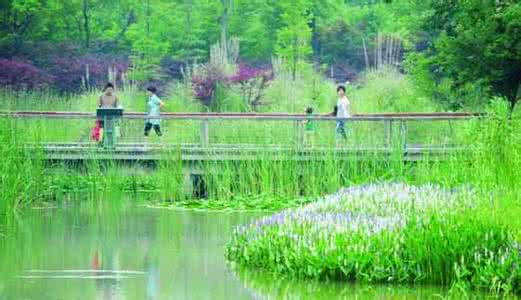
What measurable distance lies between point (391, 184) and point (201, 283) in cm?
706

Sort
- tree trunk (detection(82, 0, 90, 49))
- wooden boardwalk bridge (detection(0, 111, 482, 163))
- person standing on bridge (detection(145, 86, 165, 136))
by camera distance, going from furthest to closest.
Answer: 1. tree trunk (detection(82, 0, 90, 49))
2. person standing on bridge (detection(145, 86, 165, 136))
3. wooden boardwalk bridge (detection(0, 111, 482, 163))

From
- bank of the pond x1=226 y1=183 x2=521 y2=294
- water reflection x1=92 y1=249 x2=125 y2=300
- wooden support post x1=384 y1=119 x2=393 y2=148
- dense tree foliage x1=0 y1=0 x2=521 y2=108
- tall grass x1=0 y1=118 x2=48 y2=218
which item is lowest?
water reflection x1=92 y1=249 x2=125 y2=300

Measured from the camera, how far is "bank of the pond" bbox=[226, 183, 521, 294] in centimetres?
1532

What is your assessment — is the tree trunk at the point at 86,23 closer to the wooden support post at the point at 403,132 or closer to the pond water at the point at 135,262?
the wooden support post at the point at 403,132

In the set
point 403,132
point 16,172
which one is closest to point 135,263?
point 16,172

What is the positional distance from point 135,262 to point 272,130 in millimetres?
12276

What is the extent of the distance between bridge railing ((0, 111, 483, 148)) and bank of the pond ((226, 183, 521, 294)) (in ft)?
31.4

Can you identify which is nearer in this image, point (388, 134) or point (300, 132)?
point (388, 134)

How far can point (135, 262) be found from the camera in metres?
18.1

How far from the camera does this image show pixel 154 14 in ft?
187

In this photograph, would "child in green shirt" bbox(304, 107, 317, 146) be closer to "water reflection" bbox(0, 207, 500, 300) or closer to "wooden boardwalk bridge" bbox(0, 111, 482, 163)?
"wooden boardwalk bridge" bbox(0, 111, 482, 163)

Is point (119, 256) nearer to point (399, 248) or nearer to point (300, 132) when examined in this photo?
point (399, 248)

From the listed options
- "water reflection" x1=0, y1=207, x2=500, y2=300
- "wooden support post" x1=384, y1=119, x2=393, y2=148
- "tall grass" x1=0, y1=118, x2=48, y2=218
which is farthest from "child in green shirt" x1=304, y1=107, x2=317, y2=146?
"tall grass" x1=0, y1=118, x2=48, y2=218

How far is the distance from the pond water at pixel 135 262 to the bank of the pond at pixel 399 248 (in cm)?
33
